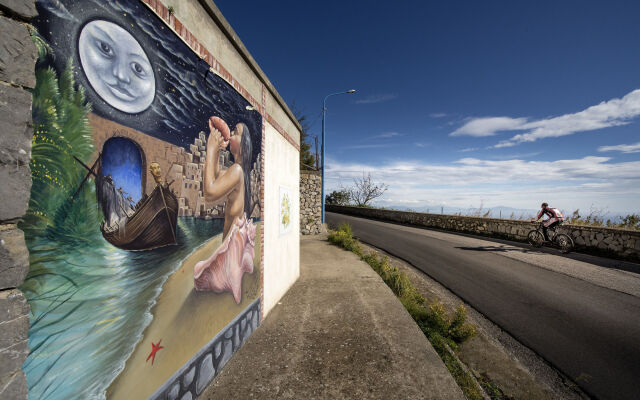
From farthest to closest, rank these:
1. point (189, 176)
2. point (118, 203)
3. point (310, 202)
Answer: point (310, 202), point (189, 176), point (118, 203)

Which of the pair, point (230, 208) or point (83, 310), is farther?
point (230, 208)

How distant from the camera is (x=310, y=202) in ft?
41.9

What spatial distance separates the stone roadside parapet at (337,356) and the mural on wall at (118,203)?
0.80m

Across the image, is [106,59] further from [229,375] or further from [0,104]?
[229,375]

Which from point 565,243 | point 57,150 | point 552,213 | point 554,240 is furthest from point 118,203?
point 554,240

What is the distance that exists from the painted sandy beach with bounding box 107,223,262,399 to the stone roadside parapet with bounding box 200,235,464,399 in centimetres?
71

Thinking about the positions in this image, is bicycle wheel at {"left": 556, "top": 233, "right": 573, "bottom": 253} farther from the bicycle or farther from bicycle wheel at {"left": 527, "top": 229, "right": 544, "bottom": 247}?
bicycle wheel at {"left": 527, "top": 229, "right": 544, "bottom": 247}

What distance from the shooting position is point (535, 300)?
16.5ft

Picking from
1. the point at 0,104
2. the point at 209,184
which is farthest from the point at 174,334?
the point at 0,104

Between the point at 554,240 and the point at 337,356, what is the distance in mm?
11392

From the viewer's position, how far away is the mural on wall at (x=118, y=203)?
121cm

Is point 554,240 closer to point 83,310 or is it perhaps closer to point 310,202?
point 310,202

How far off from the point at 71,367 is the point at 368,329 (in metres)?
3.49

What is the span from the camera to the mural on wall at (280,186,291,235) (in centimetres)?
504
